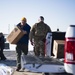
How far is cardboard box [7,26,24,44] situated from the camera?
9663 mm

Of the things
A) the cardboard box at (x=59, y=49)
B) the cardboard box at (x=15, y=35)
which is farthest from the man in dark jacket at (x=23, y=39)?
the cardboard box at (x=59, y=49)

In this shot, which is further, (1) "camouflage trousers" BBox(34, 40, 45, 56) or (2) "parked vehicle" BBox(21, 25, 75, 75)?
A: (1) "camouflage trousers" BBox(34, 40, 45, 56)

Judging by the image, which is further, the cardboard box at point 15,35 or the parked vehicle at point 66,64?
the cardboard box at point 15,35

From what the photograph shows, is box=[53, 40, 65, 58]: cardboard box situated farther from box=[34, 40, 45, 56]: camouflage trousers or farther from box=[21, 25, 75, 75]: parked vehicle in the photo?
box=[34, 40, 45, 56]: camouflage trousers

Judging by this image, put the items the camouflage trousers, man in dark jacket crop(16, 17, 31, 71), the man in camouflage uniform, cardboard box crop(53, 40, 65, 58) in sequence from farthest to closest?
man in dark jacket crop(16, 17, 31, 71)
the man in camouflage uniform
the camouflage trousers
cardboard box crop(53, 40, 65, 58)

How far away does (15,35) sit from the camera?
976 centimetres

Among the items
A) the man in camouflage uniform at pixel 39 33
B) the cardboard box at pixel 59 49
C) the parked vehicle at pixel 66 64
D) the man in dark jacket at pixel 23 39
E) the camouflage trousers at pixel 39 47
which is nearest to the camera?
the parked vehicle at pixel 66 64

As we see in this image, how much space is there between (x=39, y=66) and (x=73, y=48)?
2.26 ft

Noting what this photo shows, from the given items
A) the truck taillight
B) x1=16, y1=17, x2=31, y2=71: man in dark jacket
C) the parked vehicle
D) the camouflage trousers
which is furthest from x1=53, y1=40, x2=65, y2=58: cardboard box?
x1=16, y1=17, x2=31, y2=71: man in dark jacket

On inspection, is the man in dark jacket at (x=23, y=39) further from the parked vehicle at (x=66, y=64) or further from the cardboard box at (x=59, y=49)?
the parked vehicle at (x=66, y=64)

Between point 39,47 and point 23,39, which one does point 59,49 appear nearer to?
point 39,47

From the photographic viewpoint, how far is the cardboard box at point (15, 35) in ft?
31.7

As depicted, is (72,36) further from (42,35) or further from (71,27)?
(42,35)

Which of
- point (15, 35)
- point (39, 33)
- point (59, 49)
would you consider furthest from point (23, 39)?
point (59, 49)
